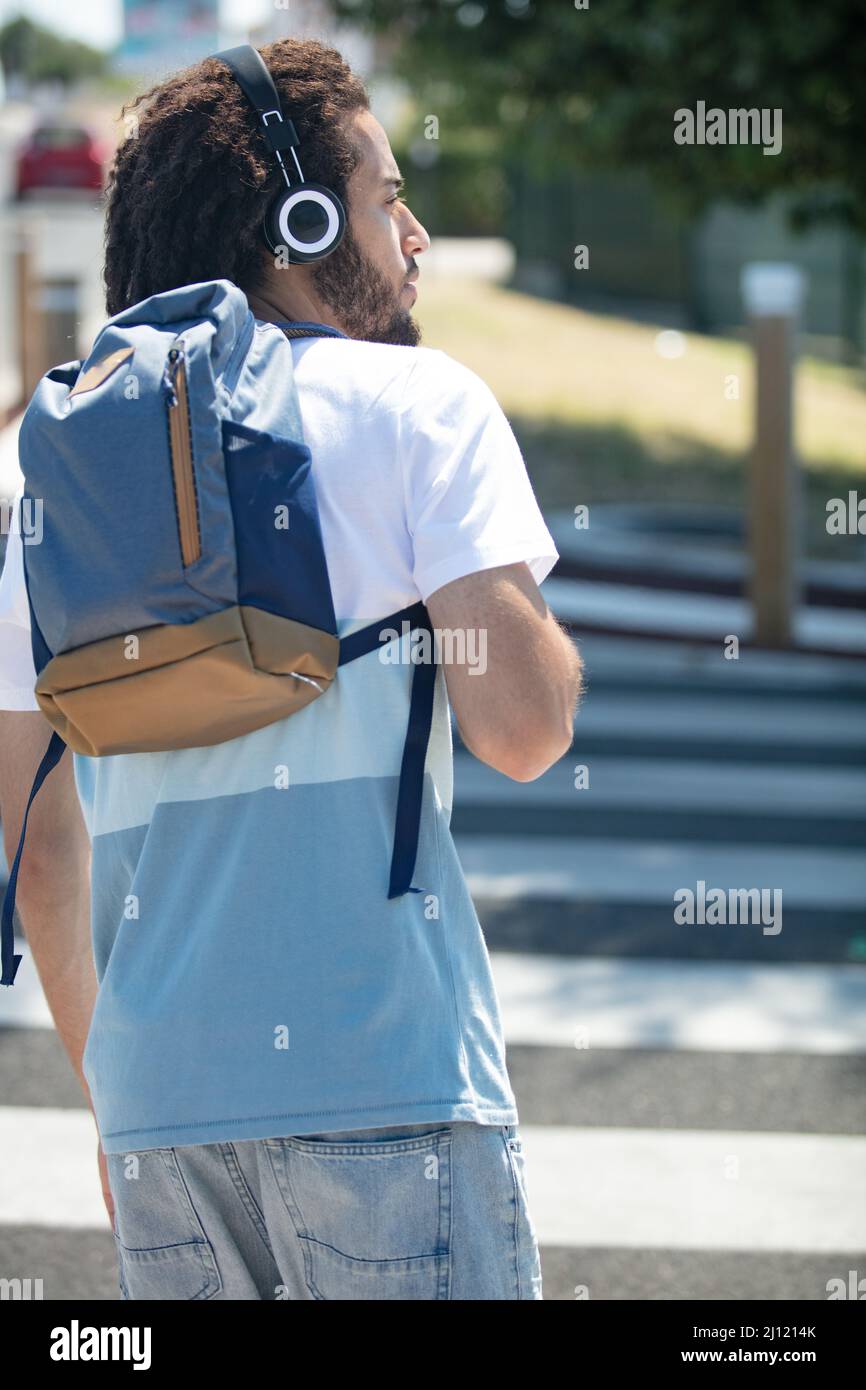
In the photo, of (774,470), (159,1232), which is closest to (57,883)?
(159,1232)

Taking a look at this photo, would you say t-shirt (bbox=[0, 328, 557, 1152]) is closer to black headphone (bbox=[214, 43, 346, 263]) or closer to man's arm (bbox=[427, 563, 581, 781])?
man's arm (bbox=[427, 563, 581, 781])

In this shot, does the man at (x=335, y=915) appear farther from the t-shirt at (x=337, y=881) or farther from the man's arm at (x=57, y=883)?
the man's arm at (x=57, y=883)

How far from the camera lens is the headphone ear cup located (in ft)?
5.52

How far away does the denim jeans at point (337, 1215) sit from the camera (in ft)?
5.26

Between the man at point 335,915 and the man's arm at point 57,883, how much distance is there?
21 centimetres

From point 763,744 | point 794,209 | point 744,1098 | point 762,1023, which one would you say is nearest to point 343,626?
point 744,1098

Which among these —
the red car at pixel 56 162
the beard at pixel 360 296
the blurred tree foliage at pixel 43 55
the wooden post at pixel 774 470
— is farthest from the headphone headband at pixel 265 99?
the blurred tree foliage at pixel 43 55

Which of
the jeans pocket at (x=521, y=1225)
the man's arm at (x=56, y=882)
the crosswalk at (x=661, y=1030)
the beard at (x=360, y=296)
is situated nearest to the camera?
the jeans pocket at (x=521, y=1225)

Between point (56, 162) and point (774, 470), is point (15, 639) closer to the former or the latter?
point (774, 470)

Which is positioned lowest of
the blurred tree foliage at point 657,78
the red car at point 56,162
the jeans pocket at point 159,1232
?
the jeans pocket at point 159,1232

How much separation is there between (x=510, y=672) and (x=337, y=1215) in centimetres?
50

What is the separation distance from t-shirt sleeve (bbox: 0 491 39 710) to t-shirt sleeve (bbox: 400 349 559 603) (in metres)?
0.42

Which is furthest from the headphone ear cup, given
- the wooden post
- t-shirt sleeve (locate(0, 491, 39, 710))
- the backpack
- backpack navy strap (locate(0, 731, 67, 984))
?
the wooden post
